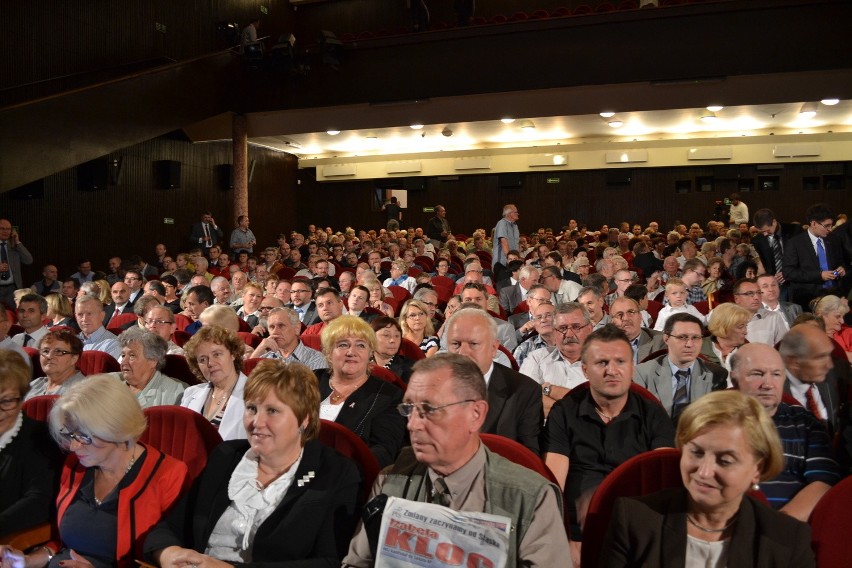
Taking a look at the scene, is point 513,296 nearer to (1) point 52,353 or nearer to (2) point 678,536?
(1) point 52,353

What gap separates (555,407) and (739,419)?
1.11 m

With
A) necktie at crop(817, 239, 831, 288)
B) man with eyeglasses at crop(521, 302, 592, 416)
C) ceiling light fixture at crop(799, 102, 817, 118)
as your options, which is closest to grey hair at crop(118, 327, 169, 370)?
man with eyeglasses at crop(521, 302, 592, 416)

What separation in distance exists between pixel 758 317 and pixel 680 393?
1998mm


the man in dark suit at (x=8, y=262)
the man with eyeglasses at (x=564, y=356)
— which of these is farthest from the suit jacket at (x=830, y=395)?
the man in dark suit at (x=8, y=262)

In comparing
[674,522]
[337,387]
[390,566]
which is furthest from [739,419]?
[337,387]

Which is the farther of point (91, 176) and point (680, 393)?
point (91, 176)

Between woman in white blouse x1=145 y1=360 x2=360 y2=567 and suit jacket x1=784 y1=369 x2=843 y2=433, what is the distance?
2093 millimetres

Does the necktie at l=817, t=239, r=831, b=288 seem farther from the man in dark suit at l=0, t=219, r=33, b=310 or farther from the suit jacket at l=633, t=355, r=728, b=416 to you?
the man in dark suit at l=0, t=219, r=33, b=310

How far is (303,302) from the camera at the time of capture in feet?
20.4

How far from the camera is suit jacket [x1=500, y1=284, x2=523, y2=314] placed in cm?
712

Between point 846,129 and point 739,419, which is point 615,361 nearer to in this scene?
point 739,419

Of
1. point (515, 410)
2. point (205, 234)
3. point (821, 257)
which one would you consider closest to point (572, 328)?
point (515, 410)

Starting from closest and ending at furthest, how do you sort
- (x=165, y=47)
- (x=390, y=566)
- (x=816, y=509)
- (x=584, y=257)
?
(x=390, y=566) < (x=816, y=509) < (x=584, y=257) < (x=165, y=47)

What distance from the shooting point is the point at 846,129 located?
1414cm
